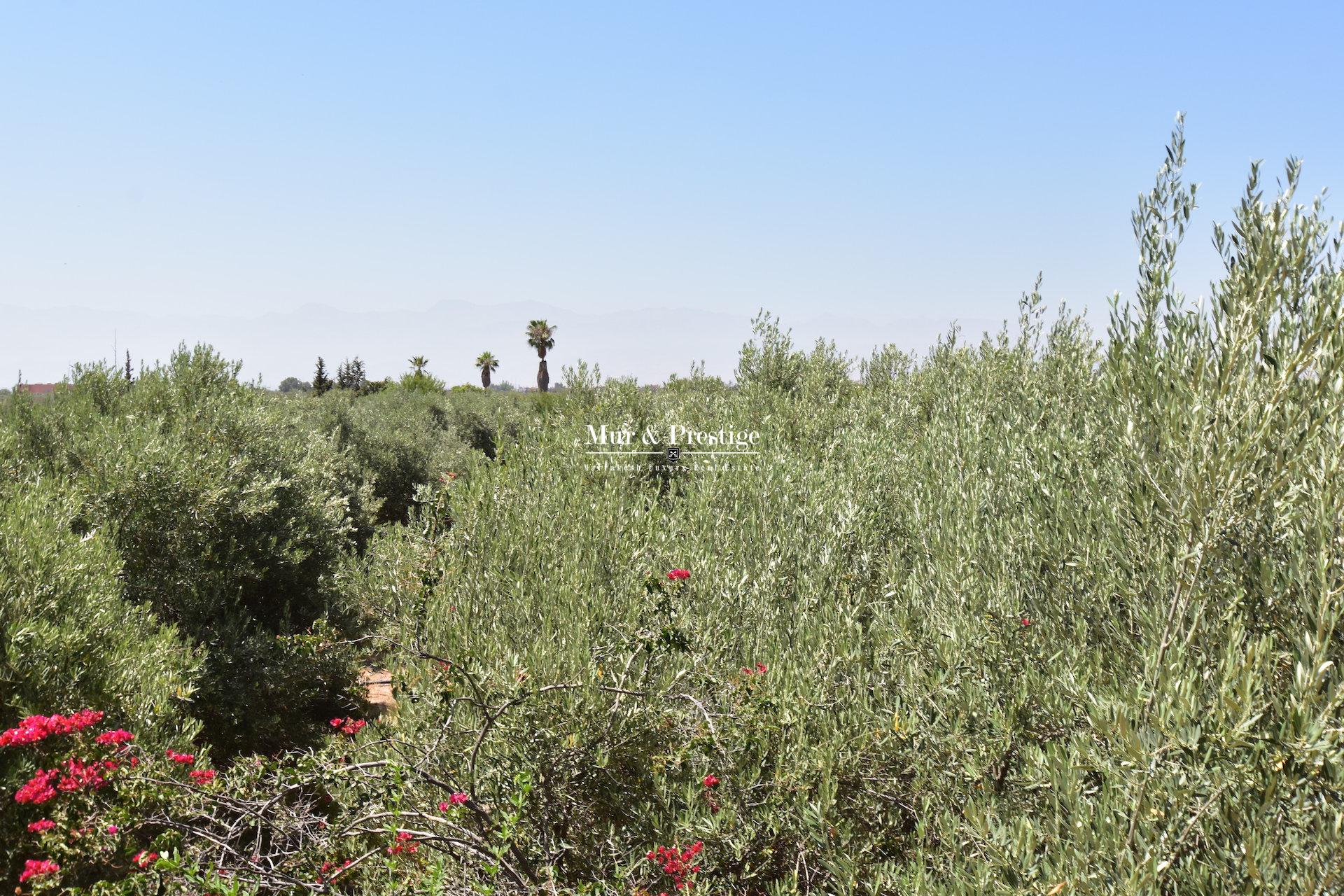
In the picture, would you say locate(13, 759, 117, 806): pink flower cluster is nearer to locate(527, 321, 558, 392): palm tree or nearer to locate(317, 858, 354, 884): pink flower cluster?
locate(317, 858, 354, 884): pink flower cluster

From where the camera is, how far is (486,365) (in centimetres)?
8175

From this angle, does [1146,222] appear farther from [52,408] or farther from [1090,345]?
[52,408]

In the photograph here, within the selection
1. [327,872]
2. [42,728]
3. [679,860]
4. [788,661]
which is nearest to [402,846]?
[327,872]

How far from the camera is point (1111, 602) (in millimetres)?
5180

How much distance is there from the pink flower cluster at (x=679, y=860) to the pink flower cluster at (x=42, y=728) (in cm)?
414

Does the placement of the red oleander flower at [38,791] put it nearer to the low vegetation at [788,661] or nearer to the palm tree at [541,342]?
the low vegetation at [788,661]

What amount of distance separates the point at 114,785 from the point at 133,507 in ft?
18.5

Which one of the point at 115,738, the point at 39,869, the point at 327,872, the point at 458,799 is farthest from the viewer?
the point at 115,738

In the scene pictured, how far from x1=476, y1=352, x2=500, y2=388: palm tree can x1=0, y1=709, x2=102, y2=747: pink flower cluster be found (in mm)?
77644

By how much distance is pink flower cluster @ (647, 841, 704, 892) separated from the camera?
456cm

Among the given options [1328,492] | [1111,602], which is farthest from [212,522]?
[1328,492]

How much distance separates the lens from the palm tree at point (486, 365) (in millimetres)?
81438

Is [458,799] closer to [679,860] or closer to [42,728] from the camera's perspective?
[679,860]

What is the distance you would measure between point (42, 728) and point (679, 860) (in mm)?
4422
